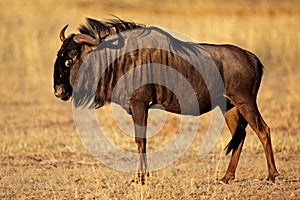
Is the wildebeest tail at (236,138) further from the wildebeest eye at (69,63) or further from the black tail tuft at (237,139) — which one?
the wildebeest eye at (69,63)

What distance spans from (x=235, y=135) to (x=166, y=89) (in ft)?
3.42

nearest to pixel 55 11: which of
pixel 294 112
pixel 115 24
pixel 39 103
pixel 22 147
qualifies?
pixel 39 103

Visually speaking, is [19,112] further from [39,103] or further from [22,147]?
[22,147]

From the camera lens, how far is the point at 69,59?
7863 millimetres

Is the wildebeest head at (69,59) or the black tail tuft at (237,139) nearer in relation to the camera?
the wildebeest head at (69,59)

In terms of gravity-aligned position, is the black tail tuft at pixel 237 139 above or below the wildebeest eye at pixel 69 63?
below

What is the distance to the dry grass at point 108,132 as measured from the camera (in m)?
7.41

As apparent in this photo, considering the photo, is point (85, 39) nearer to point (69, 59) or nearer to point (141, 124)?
point (69, 59)

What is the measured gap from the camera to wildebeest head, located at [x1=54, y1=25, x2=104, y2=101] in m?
7.82

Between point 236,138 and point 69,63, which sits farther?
point 236,138

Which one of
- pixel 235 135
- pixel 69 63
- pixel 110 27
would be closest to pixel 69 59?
pixel 69 63

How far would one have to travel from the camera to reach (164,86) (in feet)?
26.0

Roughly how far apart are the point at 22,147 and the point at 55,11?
17.0m

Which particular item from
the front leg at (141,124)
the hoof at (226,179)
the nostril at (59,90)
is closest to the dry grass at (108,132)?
the hoof at (226,179)
